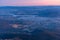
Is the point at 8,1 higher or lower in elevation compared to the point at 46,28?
higher

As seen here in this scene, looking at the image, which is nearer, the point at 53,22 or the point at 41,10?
the point at 53,22

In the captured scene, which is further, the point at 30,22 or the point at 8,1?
the point at 8,1

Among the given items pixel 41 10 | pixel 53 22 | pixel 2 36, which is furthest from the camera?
pixel 41 10

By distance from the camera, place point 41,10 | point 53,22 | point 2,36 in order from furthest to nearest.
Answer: point 41,10 < point 53,22 < point 2,36

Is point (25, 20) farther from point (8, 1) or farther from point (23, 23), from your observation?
point (8, 1)

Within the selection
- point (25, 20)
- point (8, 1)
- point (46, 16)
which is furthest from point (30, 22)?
point (8, 1)

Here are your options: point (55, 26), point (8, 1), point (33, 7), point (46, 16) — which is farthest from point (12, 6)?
point (55, 26)

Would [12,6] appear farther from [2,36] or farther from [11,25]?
[2,36]

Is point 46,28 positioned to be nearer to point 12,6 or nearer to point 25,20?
point 25,20

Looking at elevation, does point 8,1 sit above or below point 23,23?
above
